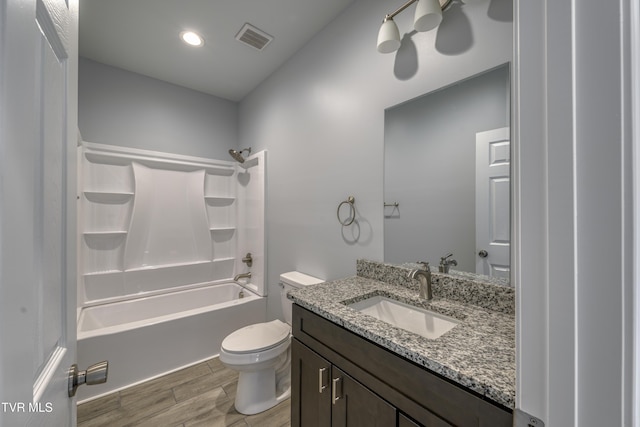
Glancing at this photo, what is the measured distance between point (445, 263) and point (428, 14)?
1196mm

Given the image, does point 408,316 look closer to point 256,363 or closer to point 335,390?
point 335,390

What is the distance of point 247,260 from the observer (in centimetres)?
291

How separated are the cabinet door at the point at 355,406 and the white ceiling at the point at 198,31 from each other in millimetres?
2213

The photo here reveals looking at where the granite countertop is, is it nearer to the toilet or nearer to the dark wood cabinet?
the dark wood cabinet

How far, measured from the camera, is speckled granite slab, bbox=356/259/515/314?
41.1 inches

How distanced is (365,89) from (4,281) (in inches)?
68.3

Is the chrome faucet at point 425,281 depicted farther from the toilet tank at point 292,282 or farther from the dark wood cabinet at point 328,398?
the toilet tank at point 292,282

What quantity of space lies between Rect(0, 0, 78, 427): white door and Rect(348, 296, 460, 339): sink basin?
102 centimetres

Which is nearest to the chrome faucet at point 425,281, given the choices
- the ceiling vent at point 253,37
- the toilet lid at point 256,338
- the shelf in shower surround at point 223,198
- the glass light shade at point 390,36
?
the toilet lid at point 256,338

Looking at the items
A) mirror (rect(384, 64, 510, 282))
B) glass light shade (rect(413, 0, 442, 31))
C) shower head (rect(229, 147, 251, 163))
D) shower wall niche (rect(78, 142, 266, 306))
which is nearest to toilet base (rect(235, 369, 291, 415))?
shower wall niche (rect(78, 142, 266, 306))

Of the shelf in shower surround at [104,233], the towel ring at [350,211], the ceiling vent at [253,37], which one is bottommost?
the shelf in shower surround at [104,233]

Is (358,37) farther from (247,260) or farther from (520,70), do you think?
(247,260)

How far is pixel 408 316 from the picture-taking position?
122 cm

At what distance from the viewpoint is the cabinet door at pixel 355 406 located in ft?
2.83
